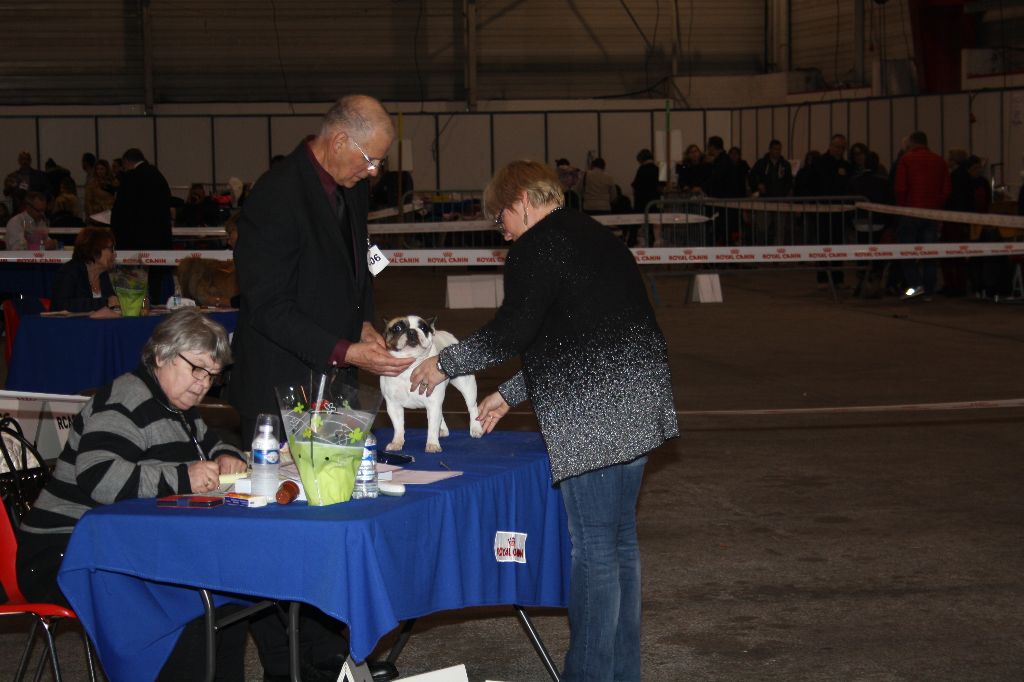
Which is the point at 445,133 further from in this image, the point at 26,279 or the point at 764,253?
the point at 764,253

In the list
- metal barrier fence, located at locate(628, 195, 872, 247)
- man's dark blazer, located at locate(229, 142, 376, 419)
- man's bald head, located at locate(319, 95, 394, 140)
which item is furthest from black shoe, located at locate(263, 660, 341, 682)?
metal barrier fence, located at locate(628, 195, 872, 247)

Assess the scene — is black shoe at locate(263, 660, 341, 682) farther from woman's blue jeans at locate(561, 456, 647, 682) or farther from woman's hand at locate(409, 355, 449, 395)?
woman's hand at locate(409, 355, 449, 395)

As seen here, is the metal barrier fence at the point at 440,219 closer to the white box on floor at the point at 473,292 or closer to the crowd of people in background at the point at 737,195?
the crowd of people in background at the point at 737,195

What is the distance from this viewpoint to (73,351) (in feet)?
25.3

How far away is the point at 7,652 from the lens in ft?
15.0

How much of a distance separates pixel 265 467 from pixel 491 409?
Answer: 3.02 ft

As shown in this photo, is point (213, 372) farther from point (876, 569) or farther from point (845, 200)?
point (845, 200)

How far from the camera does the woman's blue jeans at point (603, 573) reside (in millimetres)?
3578

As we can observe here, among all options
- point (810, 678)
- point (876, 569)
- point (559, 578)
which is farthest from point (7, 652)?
point (876, 569)

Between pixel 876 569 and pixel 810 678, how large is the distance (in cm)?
126

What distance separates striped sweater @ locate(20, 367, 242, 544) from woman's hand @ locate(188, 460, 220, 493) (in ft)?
0.05

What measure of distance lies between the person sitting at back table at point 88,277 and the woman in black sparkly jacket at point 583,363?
5.09m

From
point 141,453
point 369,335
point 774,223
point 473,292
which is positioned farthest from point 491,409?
point 774,223

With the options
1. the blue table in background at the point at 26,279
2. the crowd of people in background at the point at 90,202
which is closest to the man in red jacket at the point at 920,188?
the crowd of people in background at the point at 90,202
